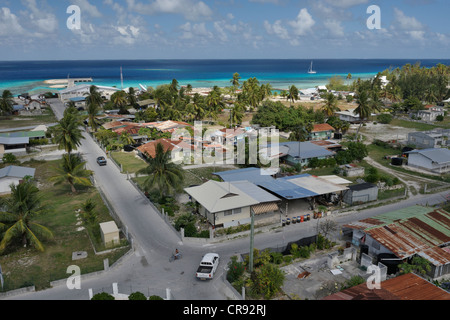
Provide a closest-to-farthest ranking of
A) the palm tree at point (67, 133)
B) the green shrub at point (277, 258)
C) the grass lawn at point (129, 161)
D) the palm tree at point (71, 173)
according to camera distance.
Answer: the green shrub at point (277, 258), the palm tree at point (71, 173), the palm tree at point (67, 133), the grass lawn at point (129, 161)

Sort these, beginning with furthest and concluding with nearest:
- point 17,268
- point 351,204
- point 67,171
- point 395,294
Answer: point 67,171
point 351,204
point 17,268
point 395,294

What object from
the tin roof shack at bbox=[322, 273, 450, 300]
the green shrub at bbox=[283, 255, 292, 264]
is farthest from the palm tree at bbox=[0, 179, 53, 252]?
the tin roof shack at bbox=[322, 273, 450, 300]

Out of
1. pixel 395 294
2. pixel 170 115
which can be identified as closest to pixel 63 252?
pixel 395 294

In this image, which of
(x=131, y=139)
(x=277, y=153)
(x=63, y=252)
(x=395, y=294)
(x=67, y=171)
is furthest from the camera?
(x=131, y=139)

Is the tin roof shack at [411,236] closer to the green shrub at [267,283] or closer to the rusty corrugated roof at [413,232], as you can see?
the rusty corrugated roof at [413,232]

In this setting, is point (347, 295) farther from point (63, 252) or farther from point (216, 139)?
point (216, 139)

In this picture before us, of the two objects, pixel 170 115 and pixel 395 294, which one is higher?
pixel 170 115

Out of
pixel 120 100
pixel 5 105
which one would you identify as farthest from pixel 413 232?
pixel 5 105

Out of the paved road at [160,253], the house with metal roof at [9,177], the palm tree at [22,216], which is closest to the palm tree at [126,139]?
the house with metal roof at [9,177]
